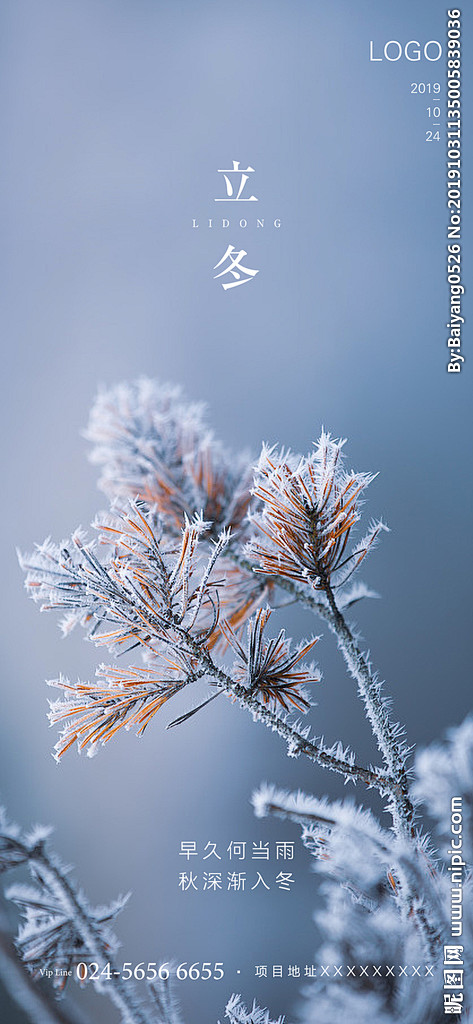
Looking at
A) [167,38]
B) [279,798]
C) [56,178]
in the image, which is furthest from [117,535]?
[167,38]

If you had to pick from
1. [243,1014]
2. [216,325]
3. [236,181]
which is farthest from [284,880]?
[236,181]

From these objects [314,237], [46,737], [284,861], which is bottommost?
[284,861]

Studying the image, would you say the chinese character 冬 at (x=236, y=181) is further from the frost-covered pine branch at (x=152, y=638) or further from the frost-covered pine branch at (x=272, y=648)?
the frost-covered pine branch at (x=152, y=638)

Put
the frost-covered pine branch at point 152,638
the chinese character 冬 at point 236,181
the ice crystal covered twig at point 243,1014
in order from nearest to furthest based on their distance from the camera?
the frost-covered pine branch at point 152,638 → the ice crystal covered twig at point 243,1014 → the chinese character 冬 at point 236,181

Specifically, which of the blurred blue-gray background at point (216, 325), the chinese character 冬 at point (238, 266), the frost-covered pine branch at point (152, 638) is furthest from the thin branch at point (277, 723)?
the chinese character 冬 at point (238, 266)

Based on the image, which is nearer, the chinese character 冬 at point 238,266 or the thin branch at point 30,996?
the thin branch at point 30,996

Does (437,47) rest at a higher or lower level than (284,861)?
higher

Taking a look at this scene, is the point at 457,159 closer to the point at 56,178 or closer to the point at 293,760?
the point at 56,178
